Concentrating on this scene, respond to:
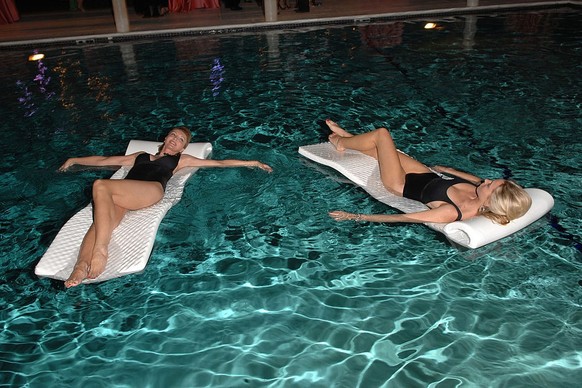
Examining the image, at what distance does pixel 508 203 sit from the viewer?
361cm

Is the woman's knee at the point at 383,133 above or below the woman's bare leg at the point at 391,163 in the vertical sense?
above

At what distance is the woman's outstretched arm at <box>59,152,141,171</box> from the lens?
4.96 metres

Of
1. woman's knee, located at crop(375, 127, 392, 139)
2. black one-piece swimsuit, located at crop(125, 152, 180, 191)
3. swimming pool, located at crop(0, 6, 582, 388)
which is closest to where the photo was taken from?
swimming pool, located at crop(0, 6, 582, 388)

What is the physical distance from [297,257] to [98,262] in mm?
1420

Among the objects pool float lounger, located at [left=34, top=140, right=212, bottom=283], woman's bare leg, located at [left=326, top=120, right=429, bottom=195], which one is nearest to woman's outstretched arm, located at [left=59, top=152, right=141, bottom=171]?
pool float lounger, located at [left=34, top=140, right=212, bottom=283]

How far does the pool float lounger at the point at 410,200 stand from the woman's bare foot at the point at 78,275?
240cm

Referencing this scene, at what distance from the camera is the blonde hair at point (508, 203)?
361cm

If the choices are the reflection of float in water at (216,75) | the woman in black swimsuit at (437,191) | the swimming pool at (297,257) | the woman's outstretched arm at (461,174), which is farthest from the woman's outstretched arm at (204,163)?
the reflection of float in water at (216,75)

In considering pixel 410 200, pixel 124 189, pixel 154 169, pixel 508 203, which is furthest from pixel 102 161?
pixel 508 203

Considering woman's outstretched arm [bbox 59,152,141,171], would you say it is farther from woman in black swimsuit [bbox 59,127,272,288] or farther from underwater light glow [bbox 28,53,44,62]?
underwater light glow [bbox 28,53,44,62]

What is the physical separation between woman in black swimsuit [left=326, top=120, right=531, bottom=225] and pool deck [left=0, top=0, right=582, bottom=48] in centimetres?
821

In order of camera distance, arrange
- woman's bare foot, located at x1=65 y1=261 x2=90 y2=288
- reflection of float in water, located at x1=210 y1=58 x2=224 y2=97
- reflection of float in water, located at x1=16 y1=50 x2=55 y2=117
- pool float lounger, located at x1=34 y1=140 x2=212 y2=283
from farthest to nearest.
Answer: reflection of float in water, located at x1=210 y1=58 x2=224 y2=97 < reflection of float in water, located at x1=16 y1=50 x2=55 y2=117 < pool float lounger, located at x1=34 y1=140 x2=212 y2=283 < woman's bare foot, located at x1=65 y1=261 x2=90 y2=288

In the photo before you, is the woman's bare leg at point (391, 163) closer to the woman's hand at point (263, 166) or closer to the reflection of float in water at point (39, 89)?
the woman's hand at point (263, 166)

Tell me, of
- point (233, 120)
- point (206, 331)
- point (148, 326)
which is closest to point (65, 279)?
point (148, 326)
